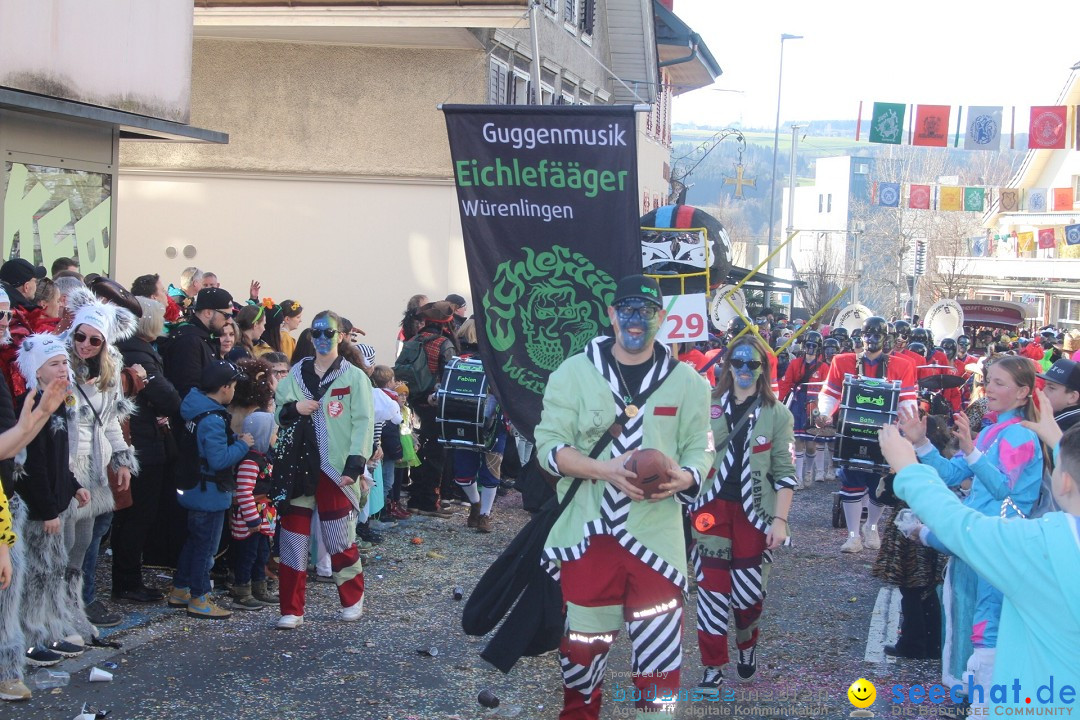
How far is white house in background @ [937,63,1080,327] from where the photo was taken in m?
44.8

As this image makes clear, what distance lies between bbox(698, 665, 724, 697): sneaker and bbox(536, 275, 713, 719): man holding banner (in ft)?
5.16

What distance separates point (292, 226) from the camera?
17.3 meters

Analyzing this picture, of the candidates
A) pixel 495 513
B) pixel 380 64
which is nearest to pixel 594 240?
pixel 495 513

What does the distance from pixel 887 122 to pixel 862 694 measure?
2231 centimetres

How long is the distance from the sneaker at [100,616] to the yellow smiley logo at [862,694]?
4220mm

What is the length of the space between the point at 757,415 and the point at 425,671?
2.36 m

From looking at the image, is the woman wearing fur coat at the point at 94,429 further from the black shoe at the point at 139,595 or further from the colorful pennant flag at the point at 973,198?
the colorful pennant flag at the point at 973,198

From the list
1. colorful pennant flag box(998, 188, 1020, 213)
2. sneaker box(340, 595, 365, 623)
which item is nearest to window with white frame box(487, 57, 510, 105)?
sneaker box(340, 595, 365, 623)

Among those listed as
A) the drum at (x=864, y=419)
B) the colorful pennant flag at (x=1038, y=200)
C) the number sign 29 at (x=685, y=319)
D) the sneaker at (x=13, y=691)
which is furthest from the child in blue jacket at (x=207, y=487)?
the colorful pennant flag at (x=1038, y=200)

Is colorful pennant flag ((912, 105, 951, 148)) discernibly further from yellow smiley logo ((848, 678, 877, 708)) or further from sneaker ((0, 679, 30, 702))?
sneaker ((0, 679, 30, 702))

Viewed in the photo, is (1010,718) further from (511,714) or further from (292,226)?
(292,226)

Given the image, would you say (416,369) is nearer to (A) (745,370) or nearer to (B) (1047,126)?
(A) (745,370)

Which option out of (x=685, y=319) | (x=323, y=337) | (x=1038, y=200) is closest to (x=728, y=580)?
(x=685, y=319)

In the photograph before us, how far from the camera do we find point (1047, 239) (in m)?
44.3
